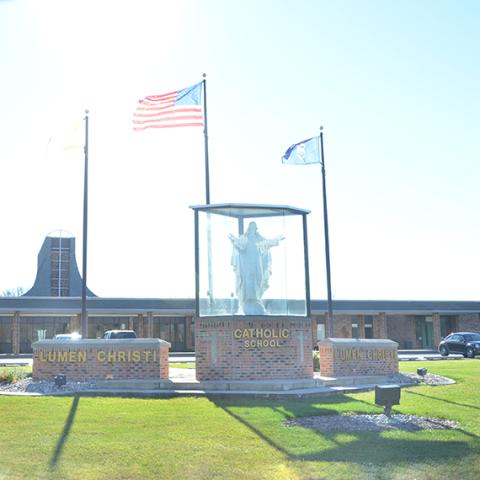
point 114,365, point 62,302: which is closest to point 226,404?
point 114,365

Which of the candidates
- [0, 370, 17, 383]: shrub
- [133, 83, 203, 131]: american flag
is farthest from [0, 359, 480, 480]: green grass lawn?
[133, 83, 203, 131]: american flag

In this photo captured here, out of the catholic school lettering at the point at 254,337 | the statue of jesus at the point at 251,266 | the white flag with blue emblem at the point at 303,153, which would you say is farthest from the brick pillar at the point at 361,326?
the catholic school lettering at the point at 254,337

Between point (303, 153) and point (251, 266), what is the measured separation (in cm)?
616

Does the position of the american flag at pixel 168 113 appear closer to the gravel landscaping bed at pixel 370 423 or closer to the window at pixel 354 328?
the gravel landscaping bed at pixel 370 423

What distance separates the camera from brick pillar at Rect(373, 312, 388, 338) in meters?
47.9

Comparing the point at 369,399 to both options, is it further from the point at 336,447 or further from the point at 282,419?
the point at 336,447

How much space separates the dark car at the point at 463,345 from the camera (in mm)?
35812

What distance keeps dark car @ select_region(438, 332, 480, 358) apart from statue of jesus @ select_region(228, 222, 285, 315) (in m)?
21.6

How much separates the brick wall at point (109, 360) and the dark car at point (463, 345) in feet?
76.7

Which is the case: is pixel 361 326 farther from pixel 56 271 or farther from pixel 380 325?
pixel 56 271

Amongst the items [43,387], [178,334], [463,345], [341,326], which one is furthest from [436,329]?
[43,387]

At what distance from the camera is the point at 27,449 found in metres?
9.10

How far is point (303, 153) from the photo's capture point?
2248cm

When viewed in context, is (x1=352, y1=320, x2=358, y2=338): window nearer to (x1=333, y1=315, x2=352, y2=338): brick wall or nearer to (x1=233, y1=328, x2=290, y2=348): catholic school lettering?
(x1=333, y1=315, x2=352, y2=338): brick wall
